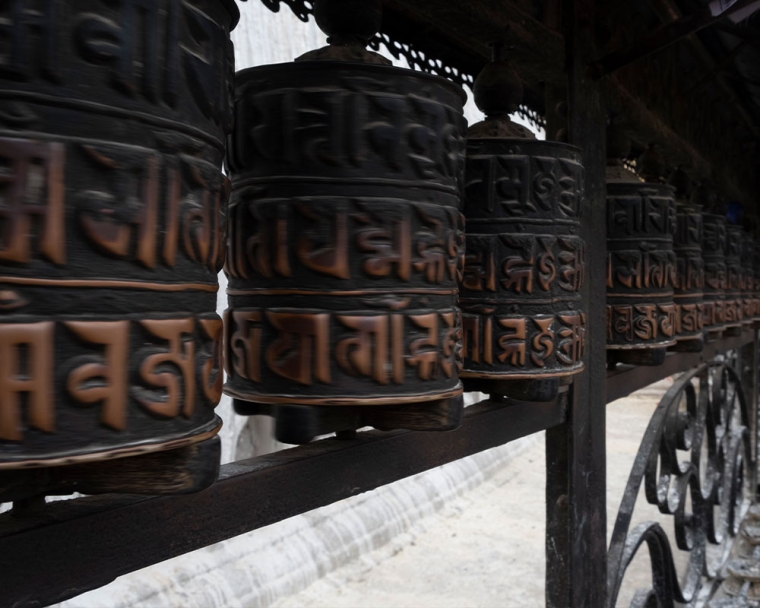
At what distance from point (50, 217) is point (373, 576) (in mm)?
2915

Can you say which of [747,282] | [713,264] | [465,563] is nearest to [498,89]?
[713,264]

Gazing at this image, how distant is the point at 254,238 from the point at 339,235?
71 millimetres

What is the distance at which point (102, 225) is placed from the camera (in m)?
0.35

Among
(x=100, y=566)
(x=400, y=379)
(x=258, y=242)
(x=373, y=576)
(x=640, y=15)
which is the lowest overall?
(x=373, y=576)

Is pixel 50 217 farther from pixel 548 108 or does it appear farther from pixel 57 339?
pixel 548 108

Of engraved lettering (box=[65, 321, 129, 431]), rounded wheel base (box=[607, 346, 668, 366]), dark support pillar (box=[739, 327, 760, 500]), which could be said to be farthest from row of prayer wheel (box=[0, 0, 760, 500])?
dark support pillar (box=[739, 327, 760, 500])

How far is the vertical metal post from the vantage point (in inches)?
43.5

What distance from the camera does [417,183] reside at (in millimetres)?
584

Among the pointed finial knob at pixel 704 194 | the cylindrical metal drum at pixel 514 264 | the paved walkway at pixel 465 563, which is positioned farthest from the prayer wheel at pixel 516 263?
the paved walkway at pixel 465 563

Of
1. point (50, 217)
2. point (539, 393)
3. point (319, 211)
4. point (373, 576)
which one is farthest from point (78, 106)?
point (373, 576)

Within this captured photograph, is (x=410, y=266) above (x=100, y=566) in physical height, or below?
above

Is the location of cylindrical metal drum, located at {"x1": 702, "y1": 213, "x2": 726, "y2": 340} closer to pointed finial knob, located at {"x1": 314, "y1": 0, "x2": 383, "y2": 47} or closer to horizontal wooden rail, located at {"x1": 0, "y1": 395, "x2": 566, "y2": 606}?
horizontal wooden rail, located at {"x1": 0, "y1": 395, "x2": 566, "y2": 606}

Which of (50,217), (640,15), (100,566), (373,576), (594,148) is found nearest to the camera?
(50,217)

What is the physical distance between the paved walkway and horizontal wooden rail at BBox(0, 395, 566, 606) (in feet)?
7.08
